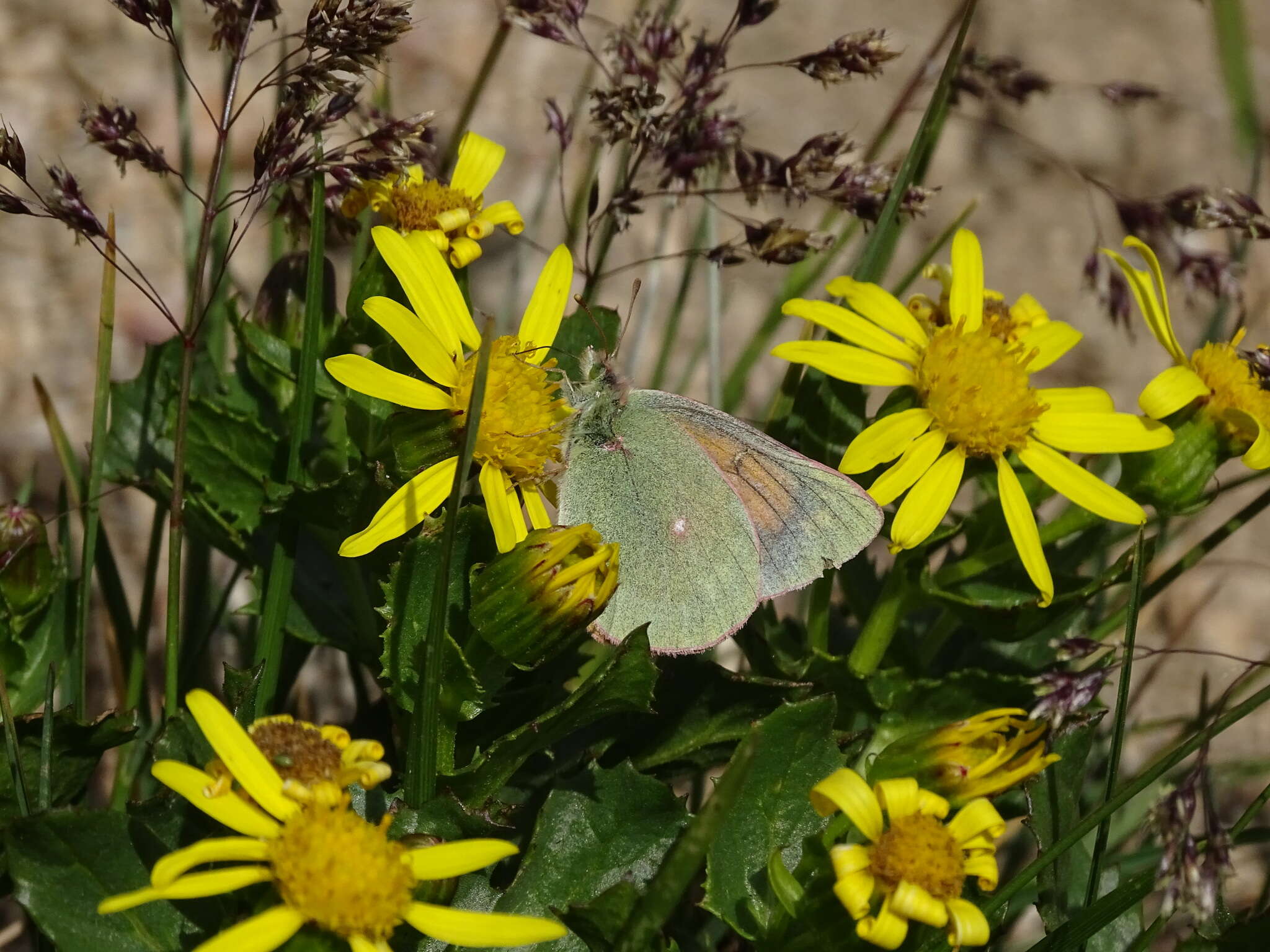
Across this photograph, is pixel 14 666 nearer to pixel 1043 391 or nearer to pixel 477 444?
pixel 477 444

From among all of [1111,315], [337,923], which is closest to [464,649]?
[337,923]

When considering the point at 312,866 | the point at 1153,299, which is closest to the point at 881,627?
the point at 1153,299

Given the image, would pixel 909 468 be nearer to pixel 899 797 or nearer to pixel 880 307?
pixel 880 307

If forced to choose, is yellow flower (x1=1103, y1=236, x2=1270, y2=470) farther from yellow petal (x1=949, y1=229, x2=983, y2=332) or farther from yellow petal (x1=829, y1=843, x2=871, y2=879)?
yellow petal (x1=829, y1=843, x2=871, y2=879)

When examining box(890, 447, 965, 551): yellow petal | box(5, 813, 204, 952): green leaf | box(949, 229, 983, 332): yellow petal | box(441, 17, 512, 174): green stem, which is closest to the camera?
box(5, 813, 204, 952): green leaf

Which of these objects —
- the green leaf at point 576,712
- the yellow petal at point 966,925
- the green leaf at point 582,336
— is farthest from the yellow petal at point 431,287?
the yellow petal at point 966,925

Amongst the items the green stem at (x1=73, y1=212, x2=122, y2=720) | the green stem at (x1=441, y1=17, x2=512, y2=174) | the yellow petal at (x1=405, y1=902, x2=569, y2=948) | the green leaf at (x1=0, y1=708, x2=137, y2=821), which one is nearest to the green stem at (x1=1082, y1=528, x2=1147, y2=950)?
the yellow petal at (x1=405, y1=902, x2=569, y2=948)
